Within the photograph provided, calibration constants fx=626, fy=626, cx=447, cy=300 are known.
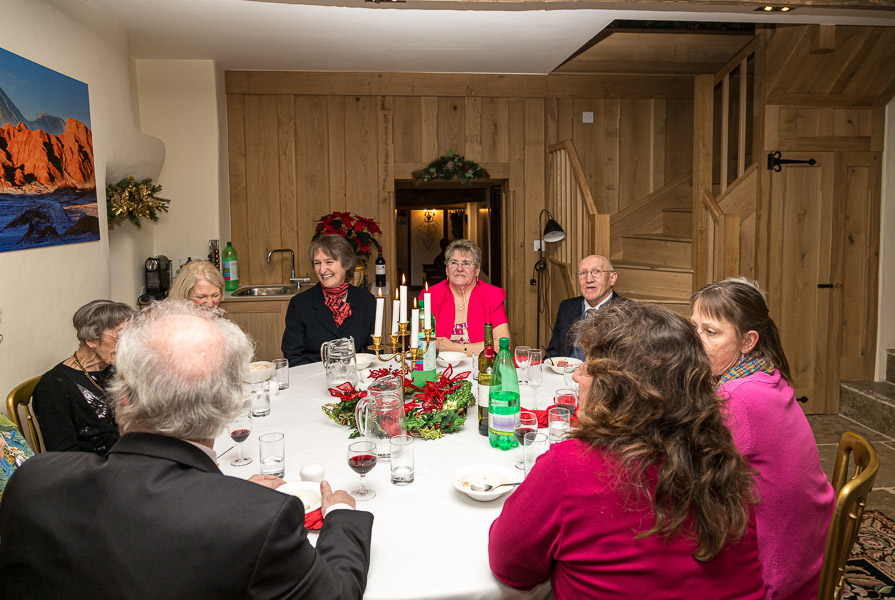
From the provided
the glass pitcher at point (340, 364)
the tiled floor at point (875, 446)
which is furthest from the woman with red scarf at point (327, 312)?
the tiled floor at point (875, 446)

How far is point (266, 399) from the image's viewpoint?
2377 millimetres

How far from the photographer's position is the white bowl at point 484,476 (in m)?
1.67

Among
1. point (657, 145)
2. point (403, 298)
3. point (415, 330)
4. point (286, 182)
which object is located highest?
point (657, 145)

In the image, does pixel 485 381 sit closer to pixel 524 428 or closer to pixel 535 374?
pixel 535 374

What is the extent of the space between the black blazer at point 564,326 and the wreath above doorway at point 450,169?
2.39m

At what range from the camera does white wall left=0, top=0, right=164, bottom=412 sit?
2.88 metres

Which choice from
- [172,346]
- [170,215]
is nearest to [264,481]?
[172,346]

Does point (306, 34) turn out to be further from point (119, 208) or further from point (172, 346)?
point (172, 346)

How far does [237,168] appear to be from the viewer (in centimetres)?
565

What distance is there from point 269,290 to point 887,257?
5.16 metres

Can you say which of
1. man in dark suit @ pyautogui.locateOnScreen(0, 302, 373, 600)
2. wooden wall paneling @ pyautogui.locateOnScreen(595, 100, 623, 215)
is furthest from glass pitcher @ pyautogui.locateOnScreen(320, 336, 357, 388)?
wooden wall paneling @ pyautogui.locateOnScreen(595, 100, 623, 215)

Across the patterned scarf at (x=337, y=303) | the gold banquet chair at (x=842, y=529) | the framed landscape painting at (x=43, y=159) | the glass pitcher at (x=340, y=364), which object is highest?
the framed landscape painting at (x=43, y=159)

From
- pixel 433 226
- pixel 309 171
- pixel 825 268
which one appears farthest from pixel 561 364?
pixel 433 226

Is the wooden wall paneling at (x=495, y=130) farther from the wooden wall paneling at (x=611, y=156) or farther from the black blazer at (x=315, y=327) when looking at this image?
the black blazer at (x=315, y=327)
